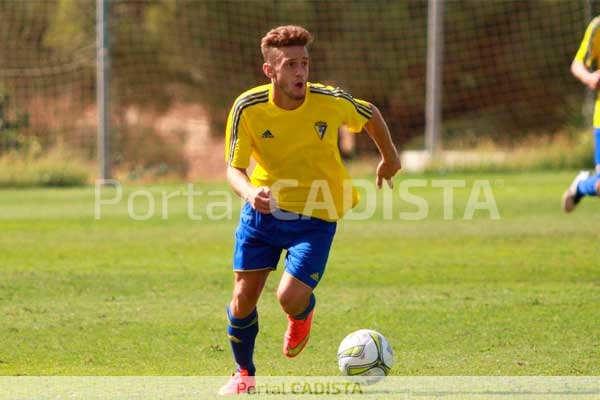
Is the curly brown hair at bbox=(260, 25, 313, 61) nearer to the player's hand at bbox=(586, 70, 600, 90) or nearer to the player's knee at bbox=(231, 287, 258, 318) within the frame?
the player's knee at bbox=(231, 287, 258, 318)

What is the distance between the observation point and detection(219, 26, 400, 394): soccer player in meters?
5.55

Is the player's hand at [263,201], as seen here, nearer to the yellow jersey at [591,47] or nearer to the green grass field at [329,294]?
the green grass field at [329,294]

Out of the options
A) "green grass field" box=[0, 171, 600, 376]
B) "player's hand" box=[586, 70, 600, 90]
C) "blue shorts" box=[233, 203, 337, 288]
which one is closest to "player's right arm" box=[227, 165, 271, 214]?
"blue shorts" box=[233, 203, 337, 288]

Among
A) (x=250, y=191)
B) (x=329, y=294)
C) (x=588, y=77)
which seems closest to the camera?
(x=250, y=191)

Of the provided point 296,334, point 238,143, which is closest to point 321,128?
point 238,143

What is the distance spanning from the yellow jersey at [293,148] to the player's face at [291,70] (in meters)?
0.14

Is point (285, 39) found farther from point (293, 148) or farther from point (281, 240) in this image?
point (281, 240)

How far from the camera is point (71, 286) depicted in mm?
8773

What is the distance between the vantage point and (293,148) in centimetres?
566

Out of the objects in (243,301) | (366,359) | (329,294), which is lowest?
(329,294)

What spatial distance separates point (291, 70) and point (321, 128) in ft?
1.20

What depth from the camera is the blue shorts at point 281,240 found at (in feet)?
18.3

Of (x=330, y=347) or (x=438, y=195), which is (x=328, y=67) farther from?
(x=330, y=347)

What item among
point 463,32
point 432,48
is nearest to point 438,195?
point 432,48
